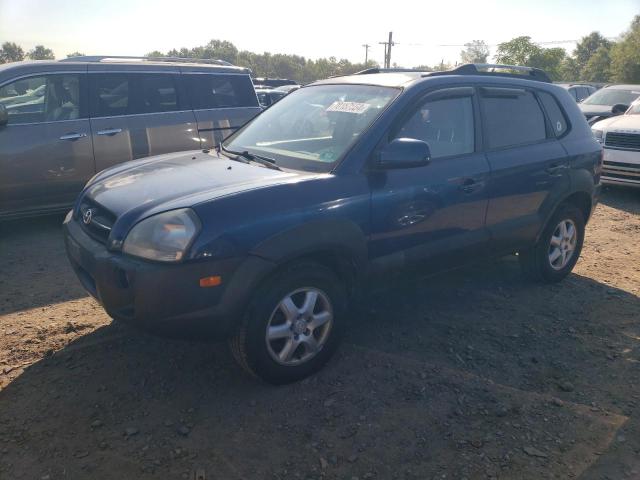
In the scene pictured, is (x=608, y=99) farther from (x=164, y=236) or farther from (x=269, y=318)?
(x=164, y=236)

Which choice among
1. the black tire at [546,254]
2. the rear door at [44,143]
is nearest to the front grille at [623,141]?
the black tire at [546,254]

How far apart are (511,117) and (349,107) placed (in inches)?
57.1

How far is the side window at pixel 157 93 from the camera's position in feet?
20.8

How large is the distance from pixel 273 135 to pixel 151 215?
54.8 inches

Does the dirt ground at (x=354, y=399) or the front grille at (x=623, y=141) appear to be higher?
the front grille at (x=623, y=141)

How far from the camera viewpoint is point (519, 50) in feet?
157

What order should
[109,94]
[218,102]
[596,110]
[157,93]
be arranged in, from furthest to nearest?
[596,110] < [218,102] < [157,93] < [109,94]

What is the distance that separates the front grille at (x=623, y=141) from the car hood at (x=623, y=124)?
72 millimetres

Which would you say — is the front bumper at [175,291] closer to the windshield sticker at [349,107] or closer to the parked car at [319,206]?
the parked car at [319,206]

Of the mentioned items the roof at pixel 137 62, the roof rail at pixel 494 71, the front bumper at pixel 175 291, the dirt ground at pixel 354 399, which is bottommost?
the dirt ground at pixel 354 399

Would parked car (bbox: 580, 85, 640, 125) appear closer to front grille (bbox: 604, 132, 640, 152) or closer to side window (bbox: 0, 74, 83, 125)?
front grille (bbox: 604, 132, 640, 152)

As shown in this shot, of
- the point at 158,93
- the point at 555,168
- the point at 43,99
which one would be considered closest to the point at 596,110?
the point at 555,168

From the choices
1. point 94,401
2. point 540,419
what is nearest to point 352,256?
point 540,419

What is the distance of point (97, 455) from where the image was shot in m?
2.56
